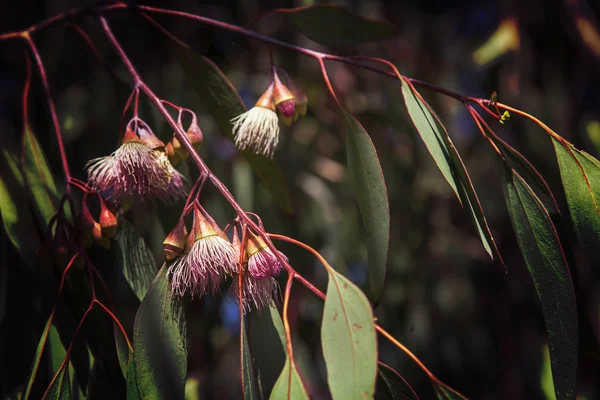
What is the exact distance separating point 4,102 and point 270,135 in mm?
1671

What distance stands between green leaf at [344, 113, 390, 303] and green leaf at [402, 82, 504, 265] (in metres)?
0.08

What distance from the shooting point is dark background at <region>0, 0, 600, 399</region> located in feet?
5.33

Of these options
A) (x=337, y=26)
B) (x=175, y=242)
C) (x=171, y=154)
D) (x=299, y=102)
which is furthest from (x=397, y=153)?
(x=175, y=242)

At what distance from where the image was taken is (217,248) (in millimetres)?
682

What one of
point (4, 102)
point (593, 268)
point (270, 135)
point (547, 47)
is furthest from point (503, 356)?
point (4, 102)

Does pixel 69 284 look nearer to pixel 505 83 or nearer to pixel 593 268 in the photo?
pixel 593 268

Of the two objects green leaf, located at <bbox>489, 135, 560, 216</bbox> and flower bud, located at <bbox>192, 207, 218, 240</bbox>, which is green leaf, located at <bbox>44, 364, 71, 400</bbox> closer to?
flower bud, located at <bbox>192, 207, 218, 240</bbox>

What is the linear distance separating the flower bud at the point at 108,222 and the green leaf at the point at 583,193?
653 mm

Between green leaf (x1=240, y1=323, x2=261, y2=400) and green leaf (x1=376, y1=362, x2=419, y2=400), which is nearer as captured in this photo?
green leaf (x1=240, y1=323, x2=261, y2=400)

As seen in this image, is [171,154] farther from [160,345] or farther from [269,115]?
[160,345]

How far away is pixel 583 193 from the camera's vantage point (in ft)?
2.47

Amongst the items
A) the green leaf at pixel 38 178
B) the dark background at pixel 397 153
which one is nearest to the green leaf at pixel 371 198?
the green leaf at pixel 38 178

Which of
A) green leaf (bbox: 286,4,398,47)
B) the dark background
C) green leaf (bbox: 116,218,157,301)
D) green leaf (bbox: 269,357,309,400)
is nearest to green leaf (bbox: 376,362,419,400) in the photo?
green leaf (bbox: 269,357,309,400)

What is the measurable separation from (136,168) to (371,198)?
0.34 metres
